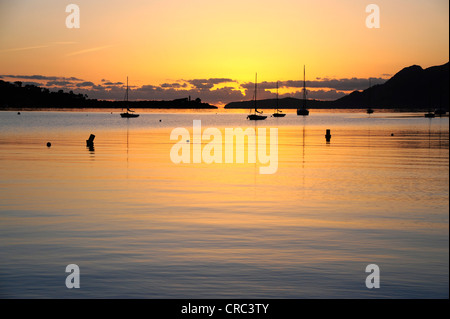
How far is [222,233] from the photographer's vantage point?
1973 cm

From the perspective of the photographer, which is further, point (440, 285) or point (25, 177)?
point (25, 177)

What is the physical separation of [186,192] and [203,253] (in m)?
12.5

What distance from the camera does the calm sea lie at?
1413 centimetres

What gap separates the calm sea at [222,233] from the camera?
14133 mm

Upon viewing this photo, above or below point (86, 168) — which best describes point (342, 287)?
below

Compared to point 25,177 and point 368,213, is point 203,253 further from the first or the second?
point 25,177

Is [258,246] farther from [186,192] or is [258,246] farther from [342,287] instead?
[186,192]

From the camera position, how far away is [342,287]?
13977 mm

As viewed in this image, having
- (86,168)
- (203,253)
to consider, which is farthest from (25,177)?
(203,253)

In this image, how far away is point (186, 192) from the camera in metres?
29.3
